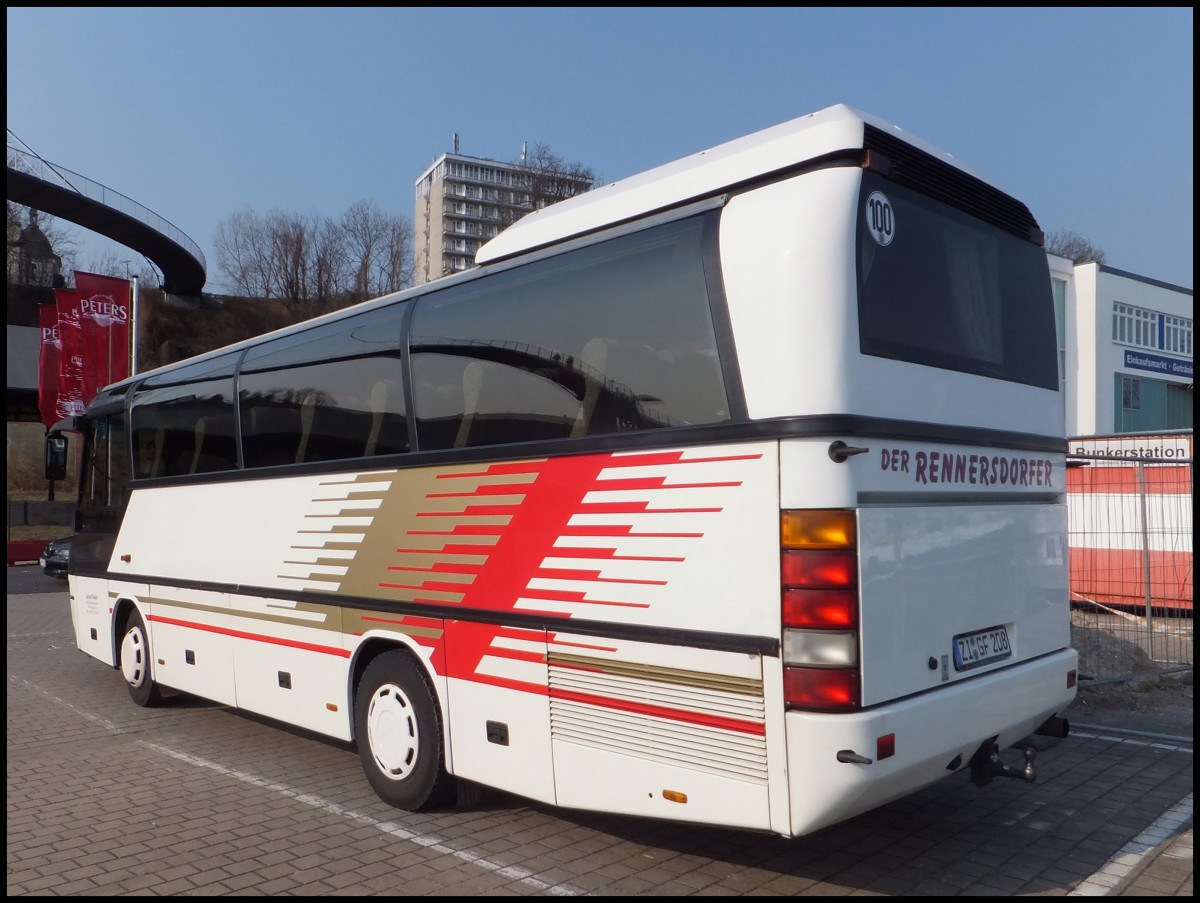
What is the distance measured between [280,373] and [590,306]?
3434 mm

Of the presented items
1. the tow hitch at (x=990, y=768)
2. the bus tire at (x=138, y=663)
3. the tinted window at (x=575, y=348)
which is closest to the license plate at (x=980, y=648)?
the tow hitch at (x=990, y=768)

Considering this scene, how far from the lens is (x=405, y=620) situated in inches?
239

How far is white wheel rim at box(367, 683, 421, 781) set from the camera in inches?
237

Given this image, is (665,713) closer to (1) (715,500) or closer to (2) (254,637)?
(1) (715,500)

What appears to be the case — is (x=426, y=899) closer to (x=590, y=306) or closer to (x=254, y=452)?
(x=590, y=306)

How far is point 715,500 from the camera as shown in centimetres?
431

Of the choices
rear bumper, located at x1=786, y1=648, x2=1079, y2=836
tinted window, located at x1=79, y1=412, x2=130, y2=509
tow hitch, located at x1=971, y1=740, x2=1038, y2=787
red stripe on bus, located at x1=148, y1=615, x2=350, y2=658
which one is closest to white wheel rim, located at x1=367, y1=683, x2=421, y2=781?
red stripe on bus, located at x1=148, y1=615, x2=350, y2=658

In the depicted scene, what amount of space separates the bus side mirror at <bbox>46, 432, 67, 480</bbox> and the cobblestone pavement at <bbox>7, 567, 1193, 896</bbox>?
157 inches

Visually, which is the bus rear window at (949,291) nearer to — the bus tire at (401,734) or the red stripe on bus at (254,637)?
the bus tire at (401,734)

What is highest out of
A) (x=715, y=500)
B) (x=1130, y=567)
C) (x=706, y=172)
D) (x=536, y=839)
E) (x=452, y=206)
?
(x=452, y=206)

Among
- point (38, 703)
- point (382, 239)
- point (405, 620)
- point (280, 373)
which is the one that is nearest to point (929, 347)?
point (405, 620)

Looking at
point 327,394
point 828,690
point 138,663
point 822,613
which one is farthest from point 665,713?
point 138,663

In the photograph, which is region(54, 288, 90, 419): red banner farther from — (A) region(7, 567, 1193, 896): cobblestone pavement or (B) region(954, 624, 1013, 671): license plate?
(B) region(954, 624, 1013, 671): license plate

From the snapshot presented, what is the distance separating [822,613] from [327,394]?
13.8 feet
